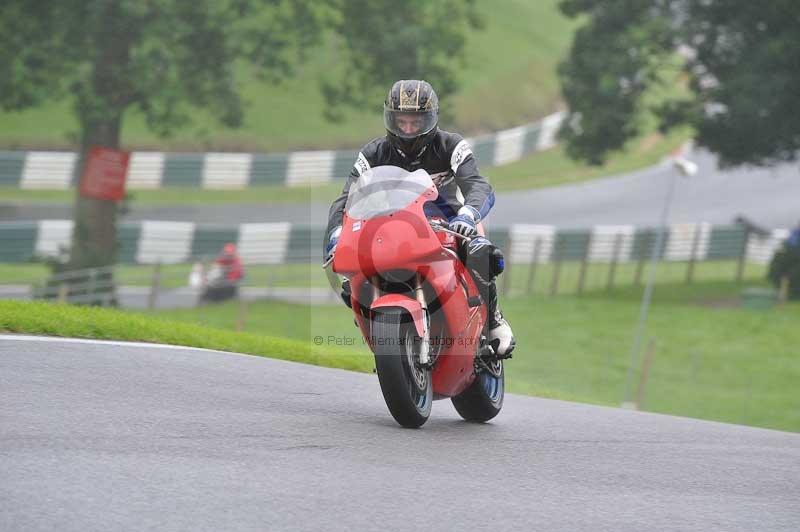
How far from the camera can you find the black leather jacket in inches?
356

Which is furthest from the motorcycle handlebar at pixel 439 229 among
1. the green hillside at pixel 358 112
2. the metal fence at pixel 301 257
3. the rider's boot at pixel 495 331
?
the green hillside at pixel 358 112

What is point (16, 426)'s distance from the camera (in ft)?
22.5

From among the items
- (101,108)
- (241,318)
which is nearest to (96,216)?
(101,108)

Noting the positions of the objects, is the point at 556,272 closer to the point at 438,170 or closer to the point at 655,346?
the point at 655,346

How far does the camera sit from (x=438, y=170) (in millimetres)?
9180

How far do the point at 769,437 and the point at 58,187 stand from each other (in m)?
30.5

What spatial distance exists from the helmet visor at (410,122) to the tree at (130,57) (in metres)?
18.5

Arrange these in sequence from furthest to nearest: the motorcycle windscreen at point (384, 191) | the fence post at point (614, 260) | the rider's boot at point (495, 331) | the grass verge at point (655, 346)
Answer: the fence post at point (614, 260)
the grass verge at point (655, 346)
the rider's boot at point (495, 331)
the motorcycle windscreen at point (384, 191)

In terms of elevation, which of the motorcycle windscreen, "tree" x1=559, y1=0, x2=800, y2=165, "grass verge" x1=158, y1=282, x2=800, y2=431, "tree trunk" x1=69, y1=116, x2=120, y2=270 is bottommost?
"grass verge" x1=158, y1=282, x2=800, y2=431

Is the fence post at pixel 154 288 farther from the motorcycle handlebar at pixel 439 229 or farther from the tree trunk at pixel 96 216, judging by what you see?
the motorcycle handlebar at pixel 439 229

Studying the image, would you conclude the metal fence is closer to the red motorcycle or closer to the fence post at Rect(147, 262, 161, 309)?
the fence post at Rect(147, 262, 161, 309)

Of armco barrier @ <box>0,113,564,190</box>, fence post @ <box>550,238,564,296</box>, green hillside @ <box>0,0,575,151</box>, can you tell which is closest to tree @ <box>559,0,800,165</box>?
fence post @ <box>550,238,564,296</box>

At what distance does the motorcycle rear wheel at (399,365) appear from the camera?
795 cm

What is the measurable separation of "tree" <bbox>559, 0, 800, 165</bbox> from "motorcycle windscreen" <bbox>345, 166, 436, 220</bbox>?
930 inches
